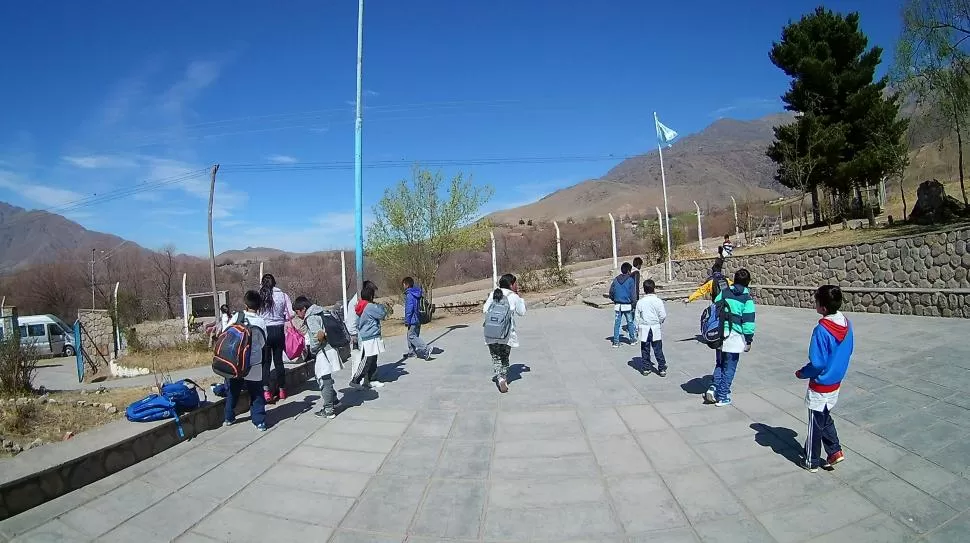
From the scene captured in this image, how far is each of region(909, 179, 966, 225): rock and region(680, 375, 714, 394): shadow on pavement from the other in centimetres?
1439

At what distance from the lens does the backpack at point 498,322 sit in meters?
6.79

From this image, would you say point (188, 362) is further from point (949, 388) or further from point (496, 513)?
point (949, 388)

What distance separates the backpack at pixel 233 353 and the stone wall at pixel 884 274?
11.9 meters

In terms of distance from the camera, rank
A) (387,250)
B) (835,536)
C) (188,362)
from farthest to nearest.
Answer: (387,250) → (188,362) → (835,536)

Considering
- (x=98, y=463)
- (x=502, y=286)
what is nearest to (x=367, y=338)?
(x=502, y=286)

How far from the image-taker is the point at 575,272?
2566cm

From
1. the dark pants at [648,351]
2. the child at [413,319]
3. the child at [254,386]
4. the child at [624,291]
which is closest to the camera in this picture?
the child at [254,386]

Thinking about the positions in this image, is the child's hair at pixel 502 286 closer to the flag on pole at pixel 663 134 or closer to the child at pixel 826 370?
the child at pixel 826 370

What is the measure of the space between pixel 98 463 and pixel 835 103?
2961cm

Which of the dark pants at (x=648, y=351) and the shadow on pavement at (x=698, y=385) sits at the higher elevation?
the dark pants at (x=648, y=351)

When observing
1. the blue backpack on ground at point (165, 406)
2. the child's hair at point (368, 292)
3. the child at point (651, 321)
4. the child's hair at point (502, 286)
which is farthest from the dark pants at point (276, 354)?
the child at point (651, 321)

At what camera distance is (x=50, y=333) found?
2525 centimetres

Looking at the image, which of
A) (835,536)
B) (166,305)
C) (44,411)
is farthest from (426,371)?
(166,305)

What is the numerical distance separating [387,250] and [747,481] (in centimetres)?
1530
